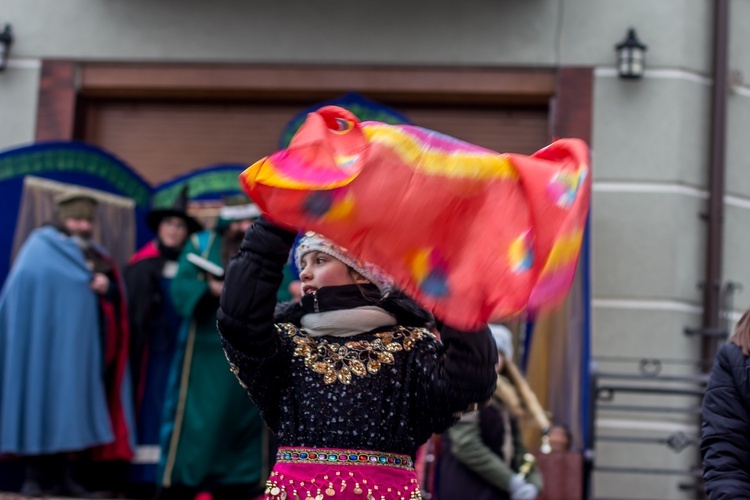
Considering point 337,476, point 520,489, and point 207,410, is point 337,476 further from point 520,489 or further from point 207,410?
point 207,410

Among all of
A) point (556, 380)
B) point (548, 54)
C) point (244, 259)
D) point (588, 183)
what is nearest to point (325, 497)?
point (244, 259)

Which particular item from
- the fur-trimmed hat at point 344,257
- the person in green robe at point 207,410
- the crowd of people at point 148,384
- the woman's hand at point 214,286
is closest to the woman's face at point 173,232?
the crowd of people at point 148,384

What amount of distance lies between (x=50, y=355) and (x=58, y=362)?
0.22 feet

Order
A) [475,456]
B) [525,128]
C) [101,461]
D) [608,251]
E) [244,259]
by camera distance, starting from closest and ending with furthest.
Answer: [244,259]
[475,456]
[101,461]
[608,251]
[525,128]

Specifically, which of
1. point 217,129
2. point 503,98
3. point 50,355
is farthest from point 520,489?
point 217,129

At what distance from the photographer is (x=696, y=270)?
8953mm

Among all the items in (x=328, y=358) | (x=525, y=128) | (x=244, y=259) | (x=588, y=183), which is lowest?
(x=328, y=358)

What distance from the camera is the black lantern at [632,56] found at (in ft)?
29.6

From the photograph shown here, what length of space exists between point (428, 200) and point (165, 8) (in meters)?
7.41

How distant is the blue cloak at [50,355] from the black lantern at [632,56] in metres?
4.26

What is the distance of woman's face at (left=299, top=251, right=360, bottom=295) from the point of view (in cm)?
345

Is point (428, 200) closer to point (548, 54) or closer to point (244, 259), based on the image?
point (244, 259)

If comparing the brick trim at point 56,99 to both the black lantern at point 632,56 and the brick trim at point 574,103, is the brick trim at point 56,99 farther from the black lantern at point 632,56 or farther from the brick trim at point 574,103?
the black lantern at point 632,56

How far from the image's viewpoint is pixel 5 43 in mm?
9820
